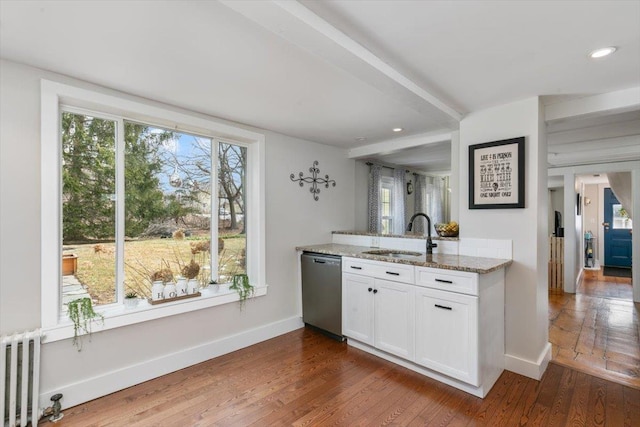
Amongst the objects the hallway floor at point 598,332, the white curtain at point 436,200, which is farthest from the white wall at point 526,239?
the white curtain at point 436,200

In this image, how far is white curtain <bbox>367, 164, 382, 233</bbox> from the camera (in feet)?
15.9

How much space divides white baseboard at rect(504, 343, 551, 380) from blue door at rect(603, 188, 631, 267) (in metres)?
7.01

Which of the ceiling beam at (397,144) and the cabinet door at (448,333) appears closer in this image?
the cabinet door at (448,333)

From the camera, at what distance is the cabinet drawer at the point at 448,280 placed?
7.30 feet

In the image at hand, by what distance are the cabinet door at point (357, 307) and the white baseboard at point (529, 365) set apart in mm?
1186

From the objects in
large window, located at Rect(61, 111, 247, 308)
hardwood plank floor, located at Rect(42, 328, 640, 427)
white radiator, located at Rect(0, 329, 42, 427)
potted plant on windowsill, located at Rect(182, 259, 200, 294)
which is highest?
large window, located at Rect(61, 111, 247, 308)

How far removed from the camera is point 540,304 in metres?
2.59

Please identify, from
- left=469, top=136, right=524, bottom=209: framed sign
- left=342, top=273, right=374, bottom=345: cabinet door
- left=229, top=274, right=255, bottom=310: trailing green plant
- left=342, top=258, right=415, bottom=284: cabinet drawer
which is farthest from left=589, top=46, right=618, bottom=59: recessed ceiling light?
left=229, top=274, right=255, bottom=310: trailing green plant

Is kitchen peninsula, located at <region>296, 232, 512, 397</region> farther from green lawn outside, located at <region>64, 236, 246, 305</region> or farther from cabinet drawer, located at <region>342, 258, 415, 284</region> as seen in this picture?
green lawn outside, located at <region>64, 236, 246, 305</region>

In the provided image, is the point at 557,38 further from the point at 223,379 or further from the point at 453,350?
the point at 223,379

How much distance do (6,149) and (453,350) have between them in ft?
11.1

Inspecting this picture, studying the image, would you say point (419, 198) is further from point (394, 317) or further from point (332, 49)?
point (332, 49)

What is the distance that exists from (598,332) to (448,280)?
2491 millimetres

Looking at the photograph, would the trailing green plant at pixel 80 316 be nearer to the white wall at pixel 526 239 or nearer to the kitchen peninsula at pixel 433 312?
the kitchen peninsula at pixel 433 312
